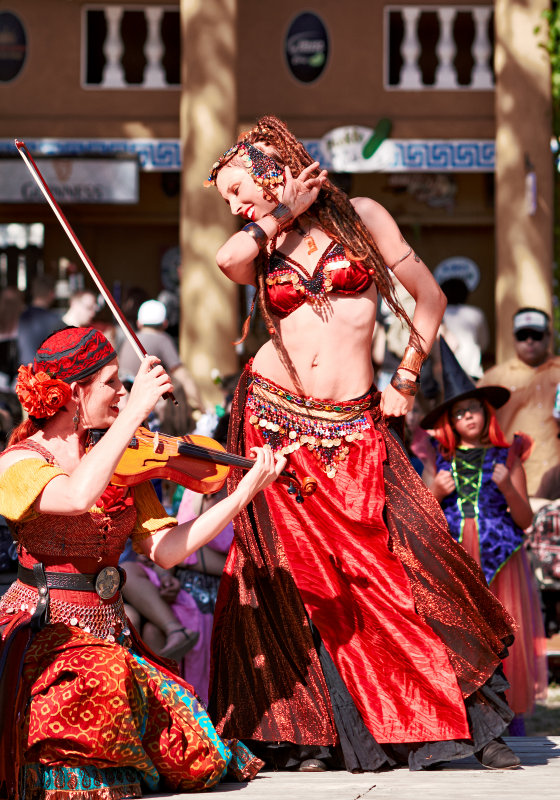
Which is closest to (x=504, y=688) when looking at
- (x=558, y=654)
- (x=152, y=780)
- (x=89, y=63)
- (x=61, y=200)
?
(x=152, y=780)

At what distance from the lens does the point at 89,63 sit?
44.3 ft

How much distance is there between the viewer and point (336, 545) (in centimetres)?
428

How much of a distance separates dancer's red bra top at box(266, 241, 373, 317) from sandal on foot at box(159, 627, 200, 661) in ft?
6.79

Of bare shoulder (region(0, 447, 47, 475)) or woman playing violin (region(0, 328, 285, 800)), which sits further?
bare shoulder (region(0, 447, 47, 475))

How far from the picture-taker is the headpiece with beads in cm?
377

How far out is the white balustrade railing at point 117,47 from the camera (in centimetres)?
1326

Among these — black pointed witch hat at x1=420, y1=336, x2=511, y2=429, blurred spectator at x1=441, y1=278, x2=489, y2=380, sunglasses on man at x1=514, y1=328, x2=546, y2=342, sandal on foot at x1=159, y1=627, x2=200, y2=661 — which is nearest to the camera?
sandal on foot at x1=159, y1=627, x2=200, y2=661

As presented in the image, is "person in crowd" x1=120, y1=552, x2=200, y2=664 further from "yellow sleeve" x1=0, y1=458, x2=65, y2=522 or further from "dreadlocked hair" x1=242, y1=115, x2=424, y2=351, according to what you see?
"yellow sleeve" x1=0, y1=458, x2=65, y2=522

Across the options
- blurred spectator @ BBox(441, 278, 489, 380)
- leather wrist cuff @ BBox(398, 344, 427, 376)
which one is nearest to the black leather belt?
leather wrist cuff @ BBox(398, 344, 427, 376)

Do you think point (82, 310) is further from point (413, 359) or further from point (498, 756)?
point (498, 756)

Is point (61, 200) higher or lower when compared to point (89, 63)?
lower

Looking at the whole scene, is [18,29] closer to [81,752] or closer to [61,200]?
[61,200]

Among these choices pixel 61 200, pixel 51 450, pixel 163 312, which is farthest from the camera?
pixel 61 200

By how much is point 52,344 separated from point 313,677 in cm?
125
